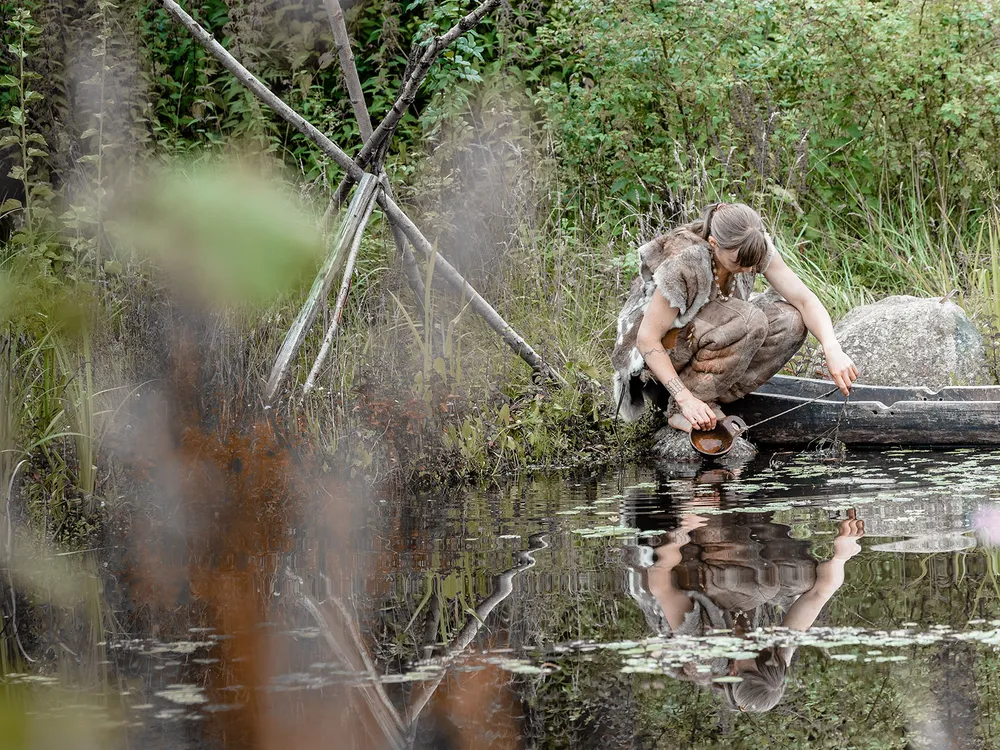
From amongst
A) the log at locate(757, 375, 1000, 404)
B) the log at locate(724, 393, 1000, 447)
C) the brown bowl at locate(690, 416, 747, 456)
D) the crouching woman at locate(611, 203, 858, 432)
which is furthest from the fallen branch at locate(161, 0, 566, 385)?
the log at locate(757, 375, 1000, 404)

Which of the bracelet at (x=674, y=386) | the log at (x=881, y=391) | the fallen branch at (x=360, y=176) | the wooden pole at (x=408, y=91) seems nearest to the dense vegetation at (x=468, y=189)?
the fallen branch at (x=360, y=176)

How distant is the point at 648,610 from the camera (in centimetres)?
340

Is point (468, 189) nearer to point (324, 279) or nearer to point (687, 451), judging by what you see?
point (324, 279)

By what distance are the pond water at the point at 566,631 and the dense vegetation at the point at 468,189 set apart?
2.05ft

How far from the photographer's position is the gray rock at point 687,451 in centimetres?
608

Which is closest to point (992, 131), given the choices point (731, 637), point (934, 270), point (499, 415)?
point (934, 270)

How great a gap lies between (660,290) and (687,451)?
36.1 inches

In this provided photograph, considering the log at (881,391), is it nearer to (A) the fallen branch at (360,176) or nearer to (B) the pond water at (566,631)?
(A) the fallen branch at (360,176)

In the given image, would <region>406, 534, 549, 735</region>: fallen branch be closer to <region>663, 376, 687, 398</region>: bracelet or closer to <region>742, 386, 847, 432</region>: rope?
<region>663, 376, 687, 398</region>: bracelet

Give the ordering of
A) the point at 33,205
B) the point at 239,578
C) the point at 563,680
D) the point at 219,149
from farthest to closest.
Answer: the point at 219,149
the point at 33,205
the point at 239,578
the point at 563,680

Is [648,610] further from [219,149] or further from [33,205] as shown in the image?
[219,149]

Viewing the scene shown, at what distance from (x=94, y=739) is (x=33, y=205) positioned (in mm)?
3399

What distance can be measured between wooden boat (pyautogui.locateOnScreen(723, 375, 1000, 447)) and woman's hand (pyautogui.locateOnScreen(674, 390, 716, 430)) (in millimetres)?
634

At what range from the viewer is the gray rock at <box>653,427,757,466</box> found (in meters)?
6.08
